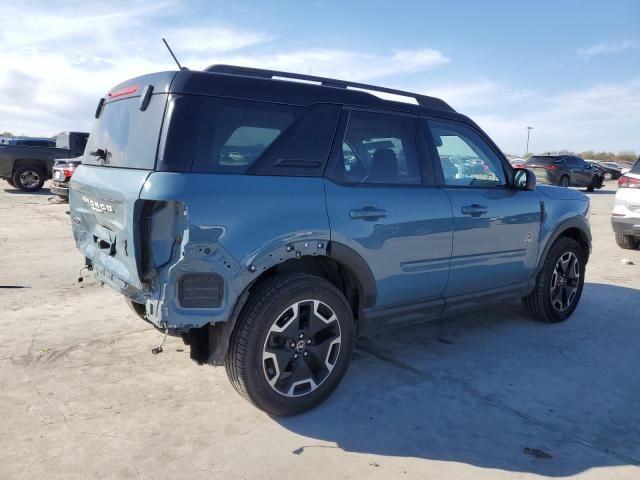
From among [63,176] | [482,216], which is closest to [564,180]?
[63,176]

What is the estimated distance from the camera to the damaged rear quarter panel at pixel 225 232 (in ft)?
9.14

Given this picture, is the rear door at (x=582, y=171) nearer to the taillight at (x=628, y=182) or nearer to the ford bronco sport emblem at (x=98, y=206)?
the taillight at (x=628, y=182)

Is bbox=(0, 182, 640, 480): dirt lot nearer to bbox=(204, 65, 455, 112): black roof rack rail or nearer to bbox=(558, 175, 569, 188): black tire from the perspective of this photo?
bbox=(204, 65, 455, 112): black roof rack rail

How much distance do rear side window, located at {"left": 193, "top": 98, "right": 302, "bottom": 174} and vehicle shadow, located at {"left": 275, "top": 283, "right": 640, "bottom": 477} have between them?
1587 millimetres

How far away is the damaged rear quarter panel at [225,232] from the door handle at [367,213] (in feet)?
1.22

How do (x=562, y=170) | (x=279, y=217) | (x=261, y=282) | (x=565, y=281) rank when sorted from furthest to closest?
1. (x=562, y=170)
2. (x=565, y=281)
3. (x=261, y=282)
4. (x=279, y=217)

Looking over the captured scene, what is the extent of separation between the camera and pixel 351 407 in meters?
3.42

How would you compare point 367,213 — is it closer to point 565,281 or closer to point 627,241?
point 565,281

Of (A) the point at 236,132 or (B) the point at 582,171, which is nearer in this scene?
(A) the point at 236,132

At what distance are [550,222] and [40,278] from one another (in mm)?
5571

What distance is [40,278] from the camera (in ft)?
20.4

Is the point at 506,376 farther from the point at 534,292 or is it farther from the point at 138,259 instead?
the point at 138,259

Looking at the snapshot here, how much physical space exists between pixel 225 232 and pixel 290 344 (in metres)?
0.84

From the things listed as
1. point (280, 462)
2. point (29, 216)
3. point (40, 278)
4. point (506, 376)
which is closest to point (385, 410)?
point (280, 462)
